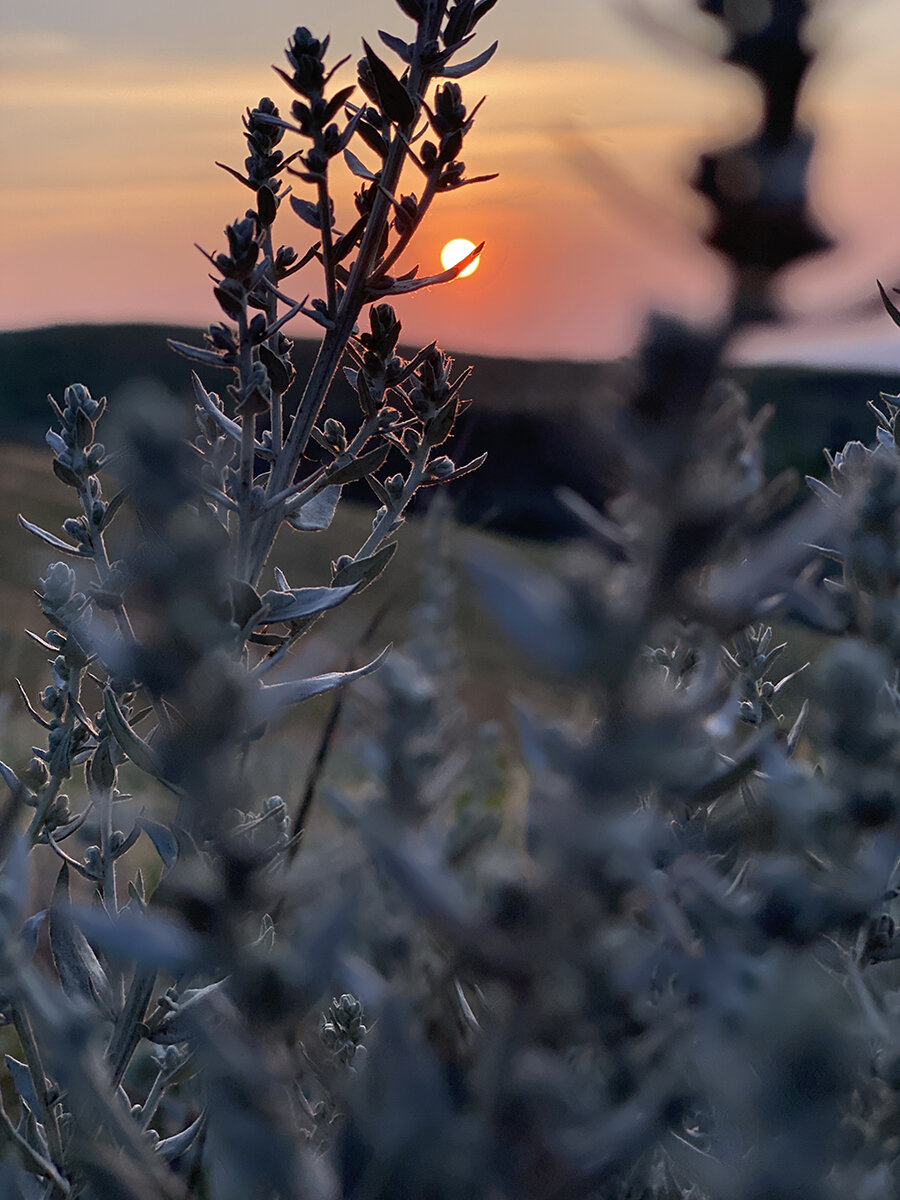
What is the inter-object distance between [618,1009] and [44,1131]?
715mm

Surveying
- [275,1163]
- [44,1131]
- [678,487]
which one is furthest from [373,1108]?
[44,1131]

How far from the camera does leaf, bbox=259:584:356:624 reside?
77 cm

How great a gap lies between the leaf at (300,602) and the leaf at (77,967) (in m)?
0.30

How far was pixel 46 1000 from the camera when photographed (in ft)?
1.50

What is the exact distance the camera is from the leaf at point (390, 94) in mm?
762

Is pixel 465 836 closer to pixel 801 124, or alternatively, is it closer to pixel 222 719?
pixel 222 719

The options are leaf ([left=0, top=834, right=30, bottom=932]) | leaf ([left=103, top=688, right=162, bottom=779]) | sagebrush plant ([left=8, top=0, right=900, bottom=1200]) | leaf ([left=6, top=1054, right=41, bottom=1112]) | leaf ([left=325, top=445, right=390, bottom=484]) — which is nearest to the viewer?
sagebrush plant ([left=8, top=0, right=900, bottom=1200])

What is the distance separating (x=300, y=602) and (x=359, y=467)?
129mm

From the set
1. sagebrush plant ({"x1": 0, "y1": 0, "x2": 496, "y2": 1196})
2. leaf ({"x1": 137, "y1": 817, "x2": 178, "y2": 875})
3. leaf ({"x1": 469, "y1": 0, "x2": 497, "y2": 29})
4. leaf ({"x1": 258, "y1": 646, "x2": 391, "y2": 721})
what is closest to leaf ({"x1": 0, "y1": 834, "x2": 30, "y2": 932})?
sagebrush plant ({"x1": 0, "y1": 0, "x2": 496, "y2": 1196})

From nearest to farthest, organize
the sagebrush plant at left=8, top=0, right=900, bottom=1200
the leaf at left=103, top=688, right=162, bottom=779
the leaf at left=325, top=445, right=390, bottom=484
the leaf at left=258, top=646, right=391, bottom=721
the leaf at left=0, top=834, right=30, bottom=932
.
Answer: the sagebrush plant at left=8, top=0, right=900, bottom=1200 < the leaf at left=0, top=834, right=30, bottom=932 < the leaf at left=258, top=646, right=391, bottom=721 < the leaf at left=103, top=688, right=162, bottom=779 < the leaf at left=325, top=445, right=390, bottom=484

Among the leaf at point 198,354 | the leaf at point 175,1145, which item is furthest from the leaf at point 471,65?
the leaf at point 175,1145

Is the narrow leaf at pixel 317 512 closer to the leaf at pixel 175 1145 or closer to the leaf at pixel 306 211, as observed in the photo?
the leaf at pixel 306 211

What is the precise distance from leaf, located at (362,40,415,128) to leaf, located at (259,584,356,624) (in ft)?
1.11

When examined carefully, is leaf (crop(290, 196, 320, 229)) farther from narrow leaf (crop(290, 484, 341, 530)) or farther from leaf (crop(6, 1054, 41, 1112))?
leaf (crop(6, 1054, 41, 1112))
